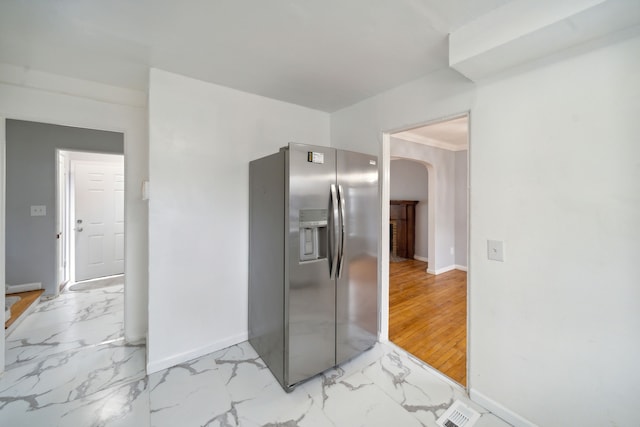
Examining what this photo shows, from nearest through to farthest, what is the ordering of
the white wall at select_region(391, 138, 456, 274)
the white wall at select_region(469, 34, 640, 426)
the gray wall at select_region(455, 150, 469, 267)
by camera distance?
the white wall at select_region(469, 34, 640, 426) < the white wall at select_region(391, 138, 456, 274) < the gray wall at select_region(455, 150, 469, 267)

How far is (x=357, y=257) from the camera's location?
2.16 m

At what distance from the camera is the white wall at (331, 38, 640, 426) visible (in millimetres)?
1201

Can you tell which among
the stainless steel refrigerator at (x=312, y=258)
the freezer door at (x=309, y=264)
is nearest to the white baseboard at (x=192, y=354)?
the stainless steel refrigerator at (x=312, y=258)

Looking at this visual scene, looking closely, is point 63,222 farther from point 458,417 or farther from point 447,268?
point 447,268

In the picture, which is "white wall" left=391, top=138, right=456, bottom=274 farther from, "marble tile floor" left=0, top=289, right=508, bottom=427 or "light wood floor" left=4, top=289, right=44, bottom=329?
"light wood floor" left=4, top=289, right=44, bottom=329

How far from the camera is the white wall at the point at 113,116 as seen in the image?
6.46 feet

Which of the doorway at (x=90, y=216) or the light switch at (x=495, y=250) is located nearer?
the light switch at (x=495, y=250)

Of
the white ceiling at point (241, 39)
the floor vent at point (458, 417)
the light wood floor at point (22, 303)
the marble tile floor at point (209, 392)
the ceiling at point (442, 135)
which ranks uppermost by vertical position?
the ceiling at point (442, 135)

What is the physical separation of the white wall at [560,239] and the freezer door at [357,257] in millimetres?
805

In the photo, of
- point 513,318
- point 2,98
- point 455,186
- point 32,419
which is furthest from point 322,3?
point 455,186

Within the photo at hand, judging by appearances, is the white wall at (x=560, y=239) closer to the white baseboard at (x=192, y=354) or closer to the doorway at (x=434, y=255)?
the doorway at (x=434, y=255)

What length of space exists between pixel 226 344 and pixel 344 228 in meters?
1.58

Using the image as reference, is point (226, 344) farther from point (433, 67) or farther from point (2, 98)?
point (433, 67)

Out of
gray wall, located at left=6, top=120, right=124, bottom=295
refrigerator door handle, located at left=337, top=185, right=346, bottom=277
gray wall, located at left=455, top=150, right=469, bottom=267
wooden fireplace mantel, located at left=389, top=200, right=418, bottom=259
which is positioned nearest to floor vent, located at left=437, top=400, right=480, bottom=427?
refrigerator door handle, located at left=337, top=185, right=346, bottom=277
